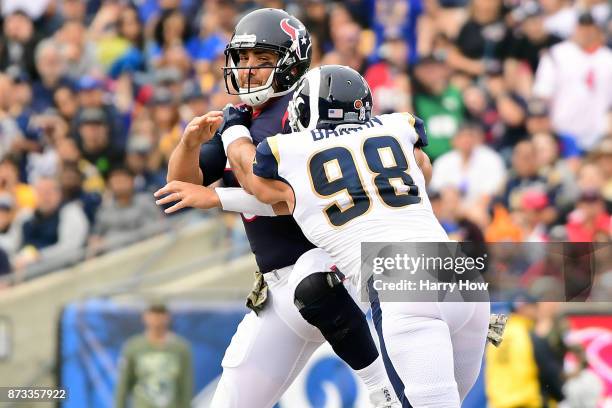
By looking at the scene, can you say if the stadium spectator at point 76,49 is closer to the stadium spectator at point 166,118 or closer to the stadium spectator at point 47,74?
the stadium spectator at point 47,74

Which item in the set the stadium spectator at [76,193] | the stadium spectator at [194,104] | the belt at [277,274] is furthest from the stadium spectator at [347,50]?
the belt at [277,274]

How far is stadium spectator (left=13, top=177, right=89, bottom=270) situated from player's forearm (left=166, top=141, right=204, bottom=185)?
565cm

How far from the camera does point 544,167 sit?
447 inches

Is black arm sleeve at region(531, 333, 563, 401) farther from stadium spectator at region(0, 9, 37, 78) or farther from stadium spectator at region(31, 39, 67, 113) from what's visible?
stadium spectator at region(0, 9, 37, 78)

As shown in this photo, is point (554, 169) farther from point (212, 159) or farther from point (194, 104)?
point (212, 159)

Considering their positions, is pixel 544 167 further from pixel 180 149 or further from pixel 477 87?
pixel 180 149

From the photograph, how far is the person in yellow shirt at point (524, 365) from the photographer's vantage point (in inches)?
372

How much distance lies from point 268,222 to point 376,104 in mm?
5745

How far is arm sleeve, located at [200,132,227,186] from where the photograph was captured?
6.70 metres

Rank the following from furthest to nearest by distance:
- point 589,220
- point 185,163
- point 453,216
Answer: point 453,216 < point 589,220 < point 185,163

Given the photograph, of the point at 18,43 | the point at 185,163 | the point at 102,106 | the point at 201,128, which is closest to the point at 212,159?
the point at 185,163

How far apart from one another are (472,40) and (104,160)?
3584 mm

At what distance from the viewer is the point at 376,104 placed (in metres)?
12.2

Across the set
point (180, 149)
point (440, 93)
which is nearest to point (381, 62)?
point (440, 93)
